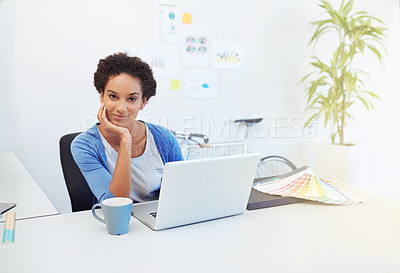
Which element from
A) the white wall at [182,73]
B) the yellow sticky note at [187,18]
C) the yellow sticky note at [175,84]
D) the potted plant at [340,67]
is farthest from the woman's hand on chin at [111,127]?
the potted plant at [340,67]

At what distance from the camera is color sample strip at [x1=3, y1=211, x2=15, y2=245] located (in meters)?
1.04

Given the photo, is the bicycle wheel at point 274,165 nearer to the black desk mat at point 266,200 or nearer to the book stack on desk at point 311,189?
the book stack on desk at point 311,189

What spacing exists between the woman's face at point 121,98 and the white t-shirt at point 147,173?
0.18m

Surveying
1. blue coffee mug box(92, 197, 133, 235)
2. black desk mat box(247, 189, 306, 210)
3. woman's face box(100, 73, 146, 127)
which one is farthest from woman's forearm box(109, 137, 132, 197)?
black desk mat box(247, 189, 306, 210)

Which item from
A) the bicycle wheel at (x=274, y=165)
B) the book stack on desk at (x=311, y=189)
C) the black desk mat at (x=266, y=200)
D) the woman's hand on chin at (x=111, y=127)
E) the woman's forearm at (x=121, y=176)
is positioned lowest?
the bicycle wheel at (x=274, y=165)

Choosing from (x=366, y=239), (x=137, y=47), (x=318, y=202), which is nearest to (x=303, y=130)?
(x=137, y=47)

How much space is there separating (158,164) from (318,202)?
613 millimetres

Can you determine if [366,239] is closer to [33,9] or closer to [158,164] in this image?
[158,164]

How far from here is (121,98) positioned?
52.1 inches

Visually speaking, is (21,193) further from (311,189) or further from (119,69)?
(311,189)

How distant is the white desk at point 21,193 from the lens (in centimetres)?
132

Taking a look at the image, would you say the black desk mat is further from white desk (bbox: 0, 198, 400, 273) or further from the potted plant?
the potted plant

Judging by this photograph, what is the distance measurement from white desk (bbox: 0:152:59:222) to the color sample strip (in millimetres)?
20

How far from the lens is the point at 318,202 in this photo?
1431mm
